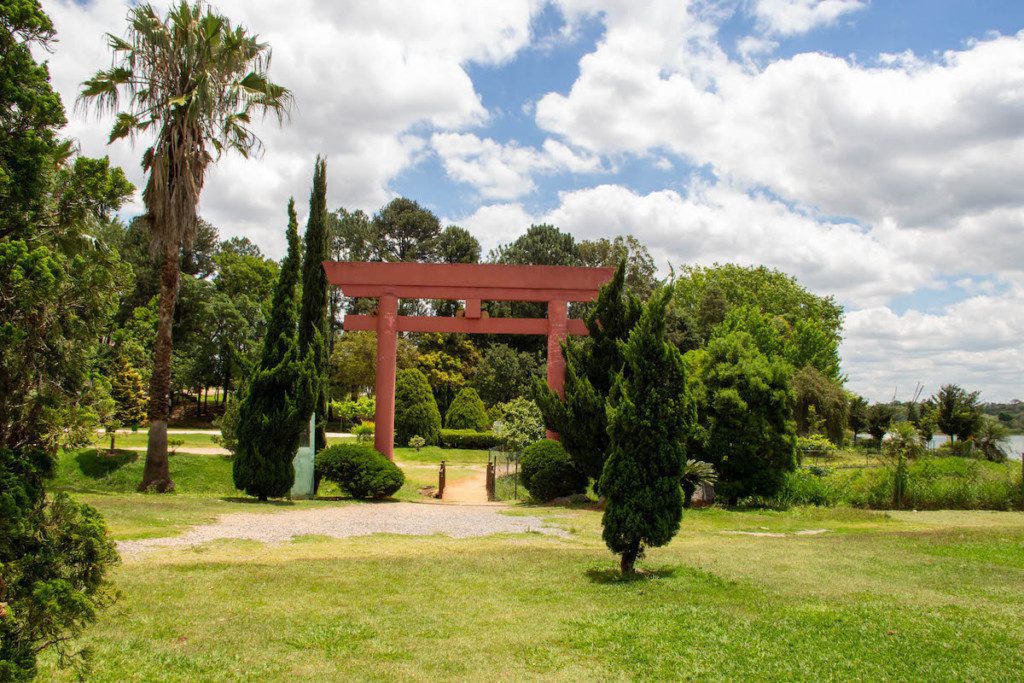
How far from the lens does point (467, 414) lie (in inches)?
1436

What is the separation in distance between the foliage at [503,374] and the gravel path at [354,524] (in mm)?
22927

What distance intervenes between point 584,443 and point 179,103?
1182 cm

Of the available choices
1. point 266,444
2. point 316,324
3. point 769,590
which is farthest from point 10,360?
point 316,324

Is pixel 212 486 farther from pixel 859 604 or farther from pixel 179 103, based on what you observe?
pixel 859 604

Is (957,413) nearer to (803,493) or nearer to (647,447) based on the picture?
(803,493)

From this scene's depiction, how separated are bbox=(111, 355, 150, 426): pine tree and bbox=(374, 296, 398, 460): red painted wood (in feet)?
48.1

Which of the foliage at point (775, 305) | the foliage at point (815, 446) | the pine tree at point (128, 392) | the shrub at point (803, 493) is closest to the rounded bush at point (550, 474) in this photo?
the shrub at point (803, 493)

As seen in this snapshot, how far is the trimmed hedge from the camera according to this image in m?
34.4

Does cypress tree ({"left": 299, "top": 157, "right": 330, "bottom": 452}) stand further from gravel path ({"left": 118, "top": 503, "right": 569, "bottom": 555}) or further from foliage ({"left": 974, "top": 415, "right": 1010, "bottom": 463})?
foliage ({"left": 974, "top": 415, "right": 1010, "bottom": 463})

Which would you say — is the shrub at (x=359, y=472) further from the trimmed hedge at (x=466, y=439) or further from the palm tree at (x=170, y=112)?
the trimmed hedge at (x=466, y=439)

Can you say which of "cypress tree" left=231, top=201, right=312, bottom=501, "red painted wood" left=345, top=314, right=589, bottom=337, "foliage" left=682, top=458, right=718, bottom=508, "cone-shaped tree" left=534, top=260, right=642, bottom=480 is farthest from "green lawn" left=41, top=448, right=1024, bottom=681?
"red painted wood" left=345, top=314, right=589, bottom=337

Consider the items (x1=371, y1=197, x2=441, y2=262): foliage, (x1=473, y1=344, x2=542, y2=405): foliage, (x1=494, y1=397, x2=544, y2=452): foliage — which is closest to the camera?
(x1=494, y1=397, x2=544, y2=452): foliage

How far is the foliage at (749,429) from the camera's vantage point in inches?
669

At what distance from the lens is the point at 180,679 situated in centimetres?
518
